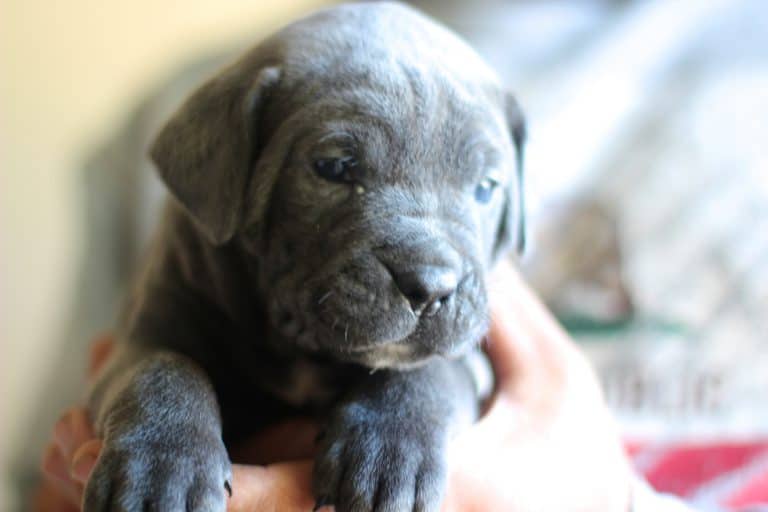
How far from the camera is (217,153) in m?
2.01

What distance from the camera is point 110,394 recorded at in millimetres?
1970

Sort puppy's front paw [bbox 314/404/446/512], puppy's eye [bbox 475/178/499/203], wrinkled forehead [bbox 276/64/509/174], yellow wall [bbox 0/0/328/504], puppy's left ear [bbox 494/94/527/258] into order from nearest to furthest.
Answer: puppy's front paw [bbox 314/404/446/512]
wrinkled forehead [bbox 276/64/509/174]
puppy's eye [bbox 475/178/499/203]
puppy's left ear [bbox 494/94/527/258]
yellow wall [bbox 0/0/328/504]

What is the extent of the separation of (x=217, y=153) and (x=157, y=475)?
79 cm

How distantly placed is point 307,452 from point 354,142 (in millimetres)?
766

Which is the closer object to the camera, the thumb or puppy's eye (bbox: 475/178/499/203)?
the thumb

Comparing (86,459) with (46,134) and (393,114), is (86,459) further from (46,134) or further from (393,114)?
(46,134)

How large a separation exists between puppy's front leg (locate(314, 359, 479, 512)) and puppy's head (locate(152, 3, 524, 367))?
11cm

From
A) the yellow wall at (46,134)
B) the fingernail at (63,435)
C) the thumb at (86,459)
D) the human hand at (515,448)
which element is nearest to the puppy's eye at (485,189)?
the human hand at (515,448)

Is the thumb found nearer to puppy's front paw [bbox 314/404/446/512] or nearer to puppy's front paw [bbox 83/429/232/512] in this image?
puppy's front paw [bbox 83/429/232/512]

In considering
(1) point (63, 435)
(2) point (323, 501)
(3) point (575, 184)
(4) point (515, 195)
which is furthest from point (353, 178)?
(3) point (575, 184)

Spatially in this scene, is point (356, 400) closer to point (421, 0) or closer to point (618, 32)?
point (618, 32)

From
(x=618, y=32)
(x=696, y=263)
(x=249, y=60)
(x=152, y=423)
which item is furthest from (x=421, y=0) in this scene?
(x=152, y=423)

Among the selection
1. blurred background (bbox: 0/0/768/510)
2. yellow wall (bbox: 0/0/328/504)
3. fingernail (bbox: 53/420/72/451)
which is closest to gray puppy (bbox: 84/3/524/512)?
fingernail (bbox: 53/420/72/451)

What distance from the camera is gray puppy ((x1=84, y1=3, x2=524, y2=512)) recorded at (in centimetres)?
171
